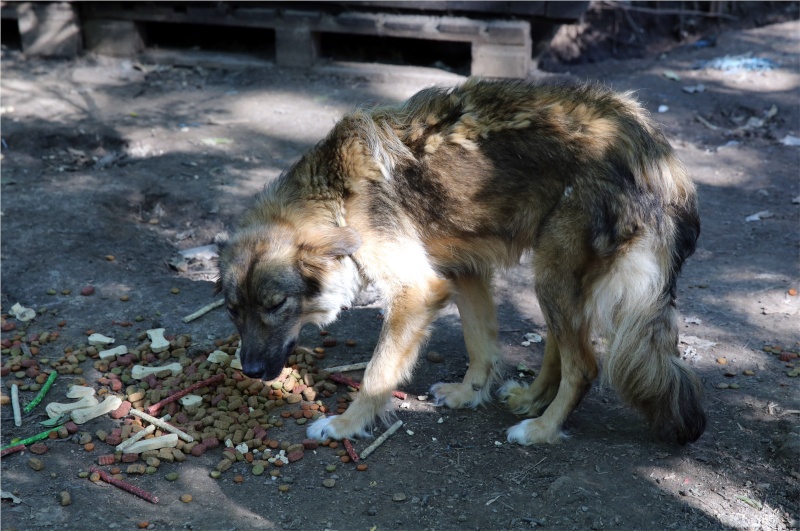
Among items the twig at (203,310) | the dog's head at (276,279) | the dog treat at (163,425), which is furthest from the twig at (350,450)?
the twig at (203,310)

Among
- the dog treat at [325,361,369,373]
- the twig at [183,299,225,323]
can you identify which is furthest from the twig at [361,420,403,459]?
the twig at [183,299,225,323]

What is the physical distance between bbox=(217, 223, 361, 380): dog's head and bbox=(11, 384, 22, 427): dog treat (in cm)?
134

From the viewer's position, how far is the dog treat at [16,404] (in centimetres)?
462

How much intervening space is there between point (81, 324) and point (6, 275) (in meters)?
0.94

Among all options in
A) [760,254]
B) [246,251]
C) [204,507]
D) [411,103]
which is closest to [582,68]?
[760,254]

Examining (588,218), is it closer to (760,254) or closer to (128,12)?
(760,254)

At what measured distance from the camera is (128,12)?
9.76 metres

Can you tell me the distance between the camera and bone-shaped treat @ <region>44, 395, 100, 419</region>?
467 centimetres

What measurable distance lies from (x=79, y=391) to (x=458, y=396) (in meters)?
2.25

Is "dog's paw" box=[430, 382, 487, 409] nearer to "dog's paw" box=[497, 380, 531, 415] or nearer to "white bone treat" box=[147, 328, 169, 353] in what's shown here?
"dog's paw" box=[497, 380, 531, 415]

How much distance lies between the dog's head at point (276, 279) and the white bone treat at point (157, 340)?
0.96 m

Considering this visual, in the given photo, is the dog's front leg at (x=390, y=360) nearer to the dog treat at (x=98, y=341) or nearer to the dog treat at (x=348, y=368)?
the dog treat at (x=348, y=368)

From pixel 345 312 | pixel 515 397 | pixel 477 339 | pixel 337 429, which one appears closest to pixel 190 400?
pixel 337 429

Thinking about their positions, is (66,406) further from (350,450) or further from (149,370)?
(350,450)
